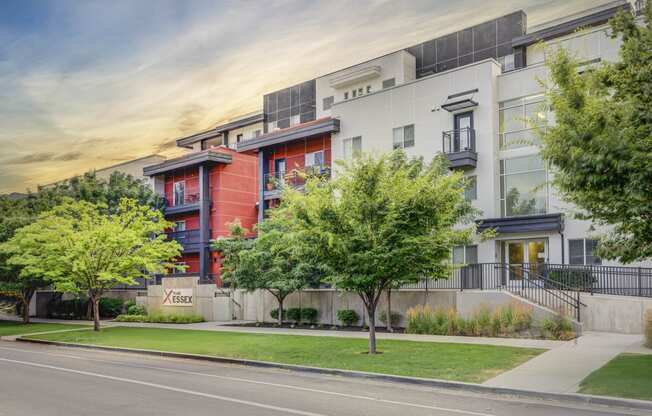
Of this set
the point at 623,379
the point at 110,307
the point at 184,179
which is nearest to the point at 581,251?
the point at 623,379

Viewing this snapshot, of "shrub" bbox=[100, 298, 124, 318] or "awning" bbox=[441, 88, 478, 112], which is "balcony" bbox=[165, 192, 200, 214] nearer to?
"shrub" bbox=[100, 298, 124, 318]

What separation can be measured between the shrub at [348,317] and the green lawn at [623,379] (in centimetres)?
1360

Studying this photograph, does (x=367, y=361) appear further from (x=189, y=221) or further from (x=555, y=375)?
(x=189, y=221)

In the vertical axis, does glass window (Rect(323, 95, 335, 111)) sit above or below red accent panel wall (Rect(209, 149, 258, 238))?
above

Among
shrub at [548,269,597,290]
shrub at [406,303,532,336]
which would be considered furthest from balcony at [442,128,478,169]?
shrub at [406,303,532,336]

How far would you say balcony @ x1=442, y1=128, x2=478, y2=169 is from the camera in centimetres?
2972

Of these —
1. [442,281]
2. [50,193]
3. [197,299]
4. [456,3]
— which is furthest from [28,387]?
[50,193]

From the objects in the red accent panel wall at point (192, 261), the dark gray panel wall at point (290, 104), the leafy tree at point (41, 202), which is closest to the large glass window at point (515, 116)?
the leafy tree at point (41, 202)

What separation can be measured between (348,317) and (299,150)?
17.4 m

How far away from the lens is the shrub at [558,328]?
1945 cm

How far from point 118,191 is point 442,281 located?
27.7 m

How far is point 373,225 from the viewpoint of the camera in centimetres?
1677

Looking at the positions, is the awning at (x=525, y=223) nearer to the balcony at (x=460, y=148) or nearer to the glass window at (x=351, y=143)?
the balcony at (x=460, y=148)

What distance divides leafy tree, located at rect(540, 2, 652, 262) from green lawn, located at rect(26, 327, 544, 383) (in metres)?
4.24
